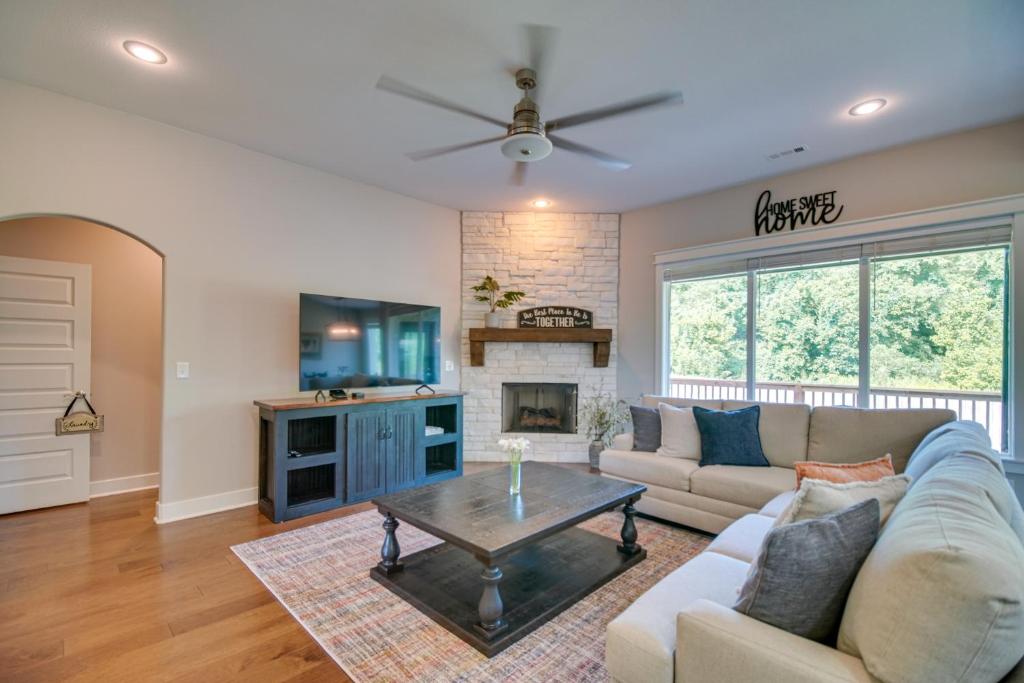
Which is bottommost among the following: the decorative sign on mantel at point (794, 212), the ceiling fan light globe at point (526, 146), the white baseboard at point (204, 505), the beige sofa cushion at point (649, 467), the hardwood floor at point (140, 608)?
the hardwood floor at point (140, 608)

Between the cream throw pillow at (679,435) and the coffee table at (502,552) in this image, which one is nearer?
the coffee table at (502,552)

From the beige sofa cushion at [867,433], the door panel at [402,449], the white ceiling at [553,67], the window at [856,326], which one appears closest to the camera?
the white ceiling at [553,67]

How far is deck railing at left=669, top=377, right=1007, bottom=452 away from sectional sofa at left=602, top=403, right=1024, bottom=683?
2.29 meters

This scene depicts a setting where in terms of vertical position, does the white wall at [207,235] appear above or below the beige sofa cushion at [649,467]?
above

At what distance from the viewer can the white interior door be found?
138 inches

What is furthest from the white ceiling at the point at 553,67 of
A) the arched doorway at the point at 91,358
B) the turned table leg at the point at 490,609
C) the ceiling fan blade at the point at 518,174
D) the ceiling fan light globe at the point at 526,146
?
the turned table leg at the point at 490,609

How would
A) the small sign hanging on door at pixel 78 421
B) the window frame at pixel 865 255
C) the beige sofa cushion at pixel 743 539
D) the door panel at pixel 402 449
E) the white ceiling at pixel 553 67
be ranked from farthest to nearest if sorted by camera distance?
the door panel at pixel 402 449 → the small sign hanging on door at pixel 78 421 → the window frame at pixel 865 255 → the white ceiling at pixel 553 67 → the beige sofa cushion at pixel 743 539

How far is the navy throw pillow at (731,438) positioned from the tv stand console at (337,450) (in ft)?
7.91

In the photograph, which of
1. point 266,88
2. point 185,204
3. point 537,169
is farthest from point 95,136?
point 537,169

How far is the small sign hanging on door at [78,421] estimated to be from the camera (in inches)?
145

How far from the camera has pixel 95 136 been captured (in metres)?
3.12

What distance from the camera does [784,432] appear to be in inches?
132

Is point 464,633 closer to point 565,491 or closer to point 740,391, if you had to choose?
point 565,491

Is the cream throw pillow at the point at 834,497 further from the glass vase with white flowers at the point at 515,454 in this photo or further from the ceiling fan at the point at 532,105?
the ceiling fan at the point at 532,105
